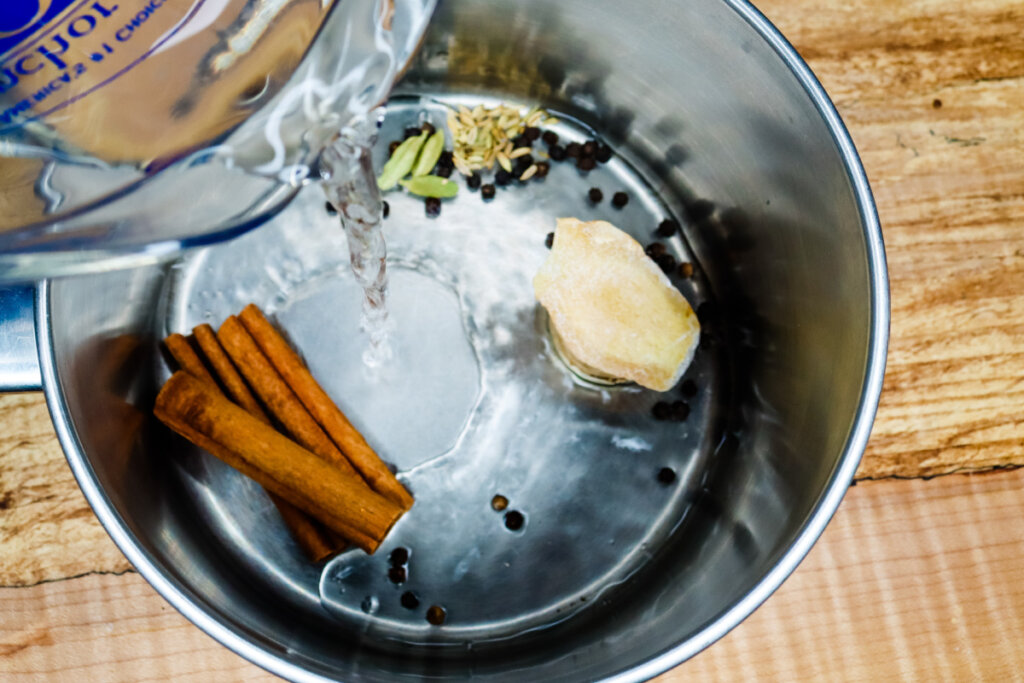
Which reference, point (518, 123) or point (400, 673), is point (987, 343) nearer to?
point (518, 123)

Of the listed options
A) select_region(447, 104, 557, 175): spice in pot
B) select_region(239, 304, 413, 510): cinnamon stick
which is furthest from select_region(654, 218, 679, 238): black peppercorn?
select_region(239, 304, 413, 510): cinnamon stick

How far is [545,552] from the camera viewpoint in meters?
0.80

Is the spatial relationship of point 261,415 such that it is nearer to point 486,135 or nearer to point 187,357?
point 187,357

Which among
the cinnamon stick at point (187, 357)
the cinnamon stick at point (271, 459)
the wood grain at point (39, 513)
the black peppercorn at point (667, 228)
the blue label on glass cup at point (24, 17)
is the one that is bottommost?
the wood grain at point (39, 513)

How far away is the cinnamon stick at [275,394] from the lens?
2.47 feet

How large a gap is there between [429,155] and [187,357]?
1.15ft

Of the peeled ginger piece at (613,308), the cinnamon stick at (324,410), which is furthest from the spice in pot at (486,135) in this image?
the cinnamon stick at (324,410)

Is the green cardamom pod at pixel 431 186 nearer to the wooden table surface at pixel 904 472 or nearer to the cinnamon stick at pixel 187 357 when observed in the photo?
the cinnamon stick at pixel 187 357

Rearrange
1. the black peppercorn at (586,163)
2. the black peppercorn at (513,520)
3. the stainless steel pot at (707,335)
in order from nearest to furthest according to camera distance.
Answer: the stainless steel pot at (707,335), the black peppercorn at (513,520), the black peppercorn at (586,163)

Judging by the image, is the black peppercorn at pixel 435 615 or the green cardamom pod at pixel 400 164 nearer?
the black peppercorn at pixel 435 615

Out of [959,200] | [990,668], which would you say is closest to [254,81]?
[959,200]

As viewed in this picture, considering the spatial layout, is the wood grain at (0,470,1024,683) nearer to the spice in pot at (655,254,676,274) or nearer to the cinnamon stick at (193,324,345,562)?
the cinnamon stick at (193,324,345,562)

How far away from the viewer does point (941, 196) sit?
84 cm

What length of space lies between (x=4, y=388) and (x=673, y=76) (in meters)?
0.69
